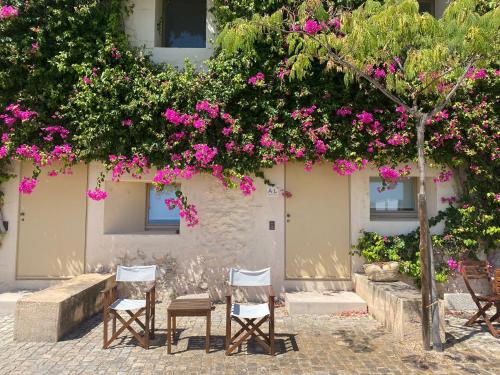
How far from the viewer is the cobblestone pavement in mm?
4586

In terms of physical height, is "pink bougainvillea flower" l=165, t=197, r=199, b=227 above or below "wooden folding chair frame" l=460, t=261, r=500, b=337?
above

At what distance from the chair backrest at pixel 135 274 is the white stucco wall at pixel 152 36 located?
4003mm

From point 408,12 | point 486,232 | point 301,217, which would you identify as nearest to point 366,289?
point 301,217

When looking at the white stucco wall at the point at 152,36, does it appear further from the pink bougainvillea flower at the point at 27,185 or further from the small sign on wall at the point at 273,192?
the pink bougainvillea flower at the point at 27,185

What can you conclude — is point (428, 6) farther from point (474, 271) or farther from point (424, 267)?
point (424, 267)

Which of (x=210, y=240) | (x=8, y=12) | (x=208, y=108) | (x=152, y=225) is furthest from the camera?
(x=152, y=225)

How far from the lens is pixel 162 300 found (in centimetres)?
737

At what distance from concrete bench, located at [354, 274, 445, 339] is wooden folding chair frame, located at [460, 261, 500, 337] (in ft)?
2.57

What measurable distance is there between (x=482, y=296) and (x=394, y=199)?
2.54 meters

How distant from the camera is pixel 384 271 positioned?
22.0ft

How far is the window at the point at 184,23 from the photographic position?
337 inches

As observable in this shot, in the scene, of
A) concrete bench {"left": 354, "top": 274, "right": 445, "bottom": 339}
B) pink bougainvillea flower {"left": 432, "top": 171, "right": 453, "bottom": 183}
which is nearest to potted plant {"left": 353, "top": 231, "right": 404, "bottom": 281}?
concrete bench {"left": 354, "top": 274, "right": 445, "bottom": 339}

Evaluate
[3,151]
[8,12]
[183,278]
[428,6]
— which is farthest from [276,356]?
[428,6]

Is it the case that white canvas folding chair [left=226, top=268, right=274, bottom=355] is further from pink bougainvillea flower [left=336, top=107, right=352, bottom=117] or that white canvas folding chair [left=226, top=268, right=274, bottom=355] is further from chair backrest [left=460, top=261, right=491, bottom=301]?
pink bougainvillea flower [left=336, top=107, right=352, bottom=117]
